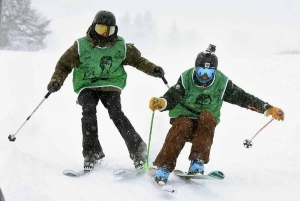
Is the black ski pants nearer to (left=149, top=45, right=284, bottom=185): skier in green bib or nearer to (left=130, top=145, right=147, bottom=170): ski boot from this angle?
(left=130, top=145, right=147, bottom=170): ski boot

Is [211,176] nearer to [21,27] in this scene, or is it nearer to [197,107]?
[197,107]

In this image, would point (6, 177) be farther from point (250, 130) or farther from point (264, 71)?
point (264, 71)

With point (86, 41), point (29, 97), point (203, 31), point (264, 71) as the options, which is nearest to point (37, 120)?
point (29, 97)

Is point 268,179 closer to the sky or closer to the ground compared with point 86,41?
closer to the ground

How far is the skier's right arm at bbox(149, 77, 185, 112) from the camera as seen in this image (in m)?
4.34

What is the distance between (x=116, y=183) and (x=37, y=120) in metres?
3.93

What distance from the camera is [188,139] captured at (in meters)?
4.44

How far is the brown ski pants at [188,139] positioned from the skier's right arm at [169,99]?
19cm

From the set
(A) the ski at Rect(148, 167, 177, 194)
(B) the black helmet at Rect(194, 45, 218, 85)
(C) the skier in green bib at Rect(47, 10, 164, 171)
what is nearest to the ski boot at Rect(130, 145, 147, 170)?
(C) the skier in green bib at Rect(47, 10, 164, 171)

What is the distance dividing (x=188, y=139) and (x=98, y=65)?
53.0 inches

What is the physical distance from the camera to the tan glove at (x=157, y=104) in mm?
4328

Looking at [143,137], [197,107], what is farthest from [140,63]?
[143,137]

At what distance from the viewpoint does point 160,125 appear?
25.7 feet

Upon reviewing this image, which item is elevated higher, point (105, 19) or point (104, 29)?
point (105, 19)
